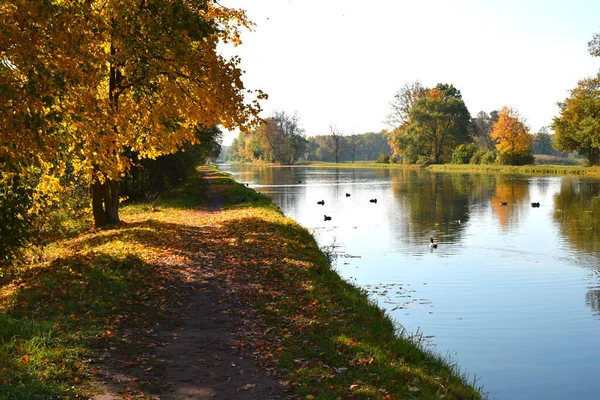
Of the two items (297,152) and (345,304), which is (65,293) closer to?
(345,304)

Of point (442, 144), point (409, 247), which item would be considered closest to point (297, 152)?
point (442, 144)

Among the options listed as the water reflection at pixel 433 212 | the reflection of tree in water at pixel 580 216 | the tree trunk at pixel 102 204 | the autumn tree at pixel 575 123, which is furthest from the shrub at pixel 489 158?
the tree trunk at pixel 102 204

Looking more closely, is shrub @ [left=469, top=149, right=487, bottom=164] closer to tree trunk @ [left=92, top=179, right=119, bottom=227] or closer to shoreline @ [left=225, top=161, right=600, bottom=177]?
shoreline @ [left=225, top=161, right=600, bottom=177]

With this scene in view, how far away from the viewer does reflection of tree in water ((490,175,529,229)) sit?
96.1 feet

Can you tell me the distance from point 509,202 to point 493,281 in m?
23.2

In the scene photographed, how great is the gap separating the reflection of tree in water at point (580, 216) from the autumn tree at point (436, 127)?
54090mm

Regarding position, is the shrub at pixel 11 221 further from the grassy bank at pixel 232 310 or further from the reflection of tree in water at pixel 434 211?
the reflection of tree in water at pixel 434 211

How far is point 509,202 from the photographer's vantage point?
3744 centimetres

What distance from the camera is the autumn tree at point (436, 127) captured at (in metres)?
98.0

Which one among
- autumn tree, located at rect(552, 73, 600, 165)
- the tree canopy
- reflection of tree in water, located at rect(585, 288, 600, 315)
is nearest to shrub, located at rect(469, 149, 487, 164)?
the tree canopy

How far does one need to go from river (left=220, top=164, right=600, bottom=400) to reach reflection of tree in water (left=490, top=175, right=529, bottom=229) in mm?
226

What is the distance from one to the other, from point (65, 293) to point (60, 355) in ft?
10.4

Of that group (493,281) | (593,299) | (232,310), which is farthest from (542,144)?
(232,310)

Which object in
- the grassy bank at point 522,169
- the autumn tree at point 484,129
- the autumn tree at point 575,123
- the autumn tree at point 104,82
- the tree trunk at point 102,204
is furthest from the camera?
the autumn tree at point 484,129
